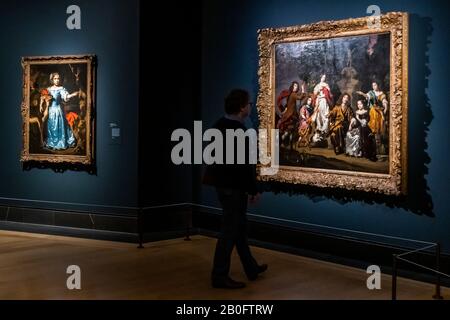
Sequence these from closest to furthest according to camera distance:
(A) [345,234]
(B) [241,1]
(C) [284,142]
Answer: (A) [345,234], (C) [284,142], (B) [241,1]

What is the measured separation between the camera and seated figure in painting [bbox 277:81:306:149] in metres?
8.27

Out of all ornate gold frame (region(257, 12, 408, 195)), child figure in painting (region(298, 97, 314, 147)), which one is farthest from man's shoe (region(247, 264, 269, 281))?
child figure in painting (region(298, 97, 314, 147))

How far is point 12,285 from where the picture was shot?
6.52 m

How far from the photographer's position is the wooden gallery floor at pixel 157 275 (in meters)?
6.32

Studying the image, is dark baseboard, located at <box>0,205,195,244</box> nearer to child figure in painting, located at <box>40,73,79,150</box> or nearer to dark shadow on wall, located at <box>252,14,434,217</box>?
child figure in painting, located at <box>40,73,79,150</box>

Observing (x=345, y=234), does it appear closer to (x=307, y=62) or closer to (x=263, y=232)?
(x=263, y=232)

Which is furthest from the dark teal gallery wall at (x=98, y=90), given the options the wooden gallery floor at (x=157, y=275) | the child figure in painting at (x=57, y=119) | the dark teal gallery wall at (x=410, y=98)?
the dark teal gallery wall at (x=410, y=98)

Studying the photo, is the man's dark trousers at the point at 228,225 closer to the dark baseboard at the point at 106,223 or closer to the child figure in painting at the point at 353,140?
the child figure in painting at the point at 353,140

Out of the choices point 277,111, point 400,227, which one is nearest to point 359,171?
point 400,227

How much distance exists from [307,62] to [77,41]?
387cm

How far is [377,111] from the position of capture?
7.39m

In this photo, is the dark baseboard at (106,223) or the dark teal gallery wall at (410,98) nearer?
the dark teal gallery wall at (410,98)

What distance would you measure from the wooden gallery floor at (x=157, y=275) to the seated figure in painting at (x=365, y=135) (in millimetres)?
1465

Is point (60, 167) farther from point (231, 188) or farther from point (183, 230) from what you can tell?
point (231, 188)
